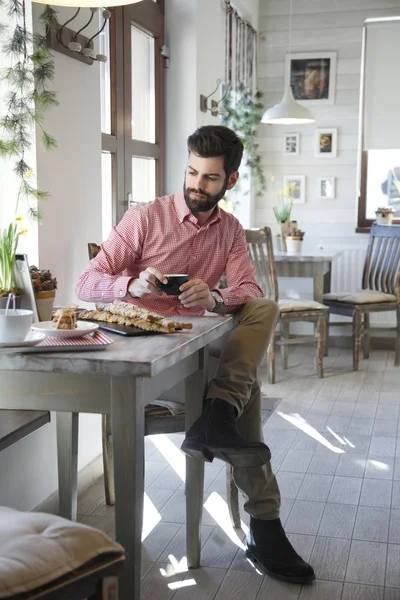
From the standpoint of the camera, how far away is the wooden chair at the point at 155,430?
2301 mm

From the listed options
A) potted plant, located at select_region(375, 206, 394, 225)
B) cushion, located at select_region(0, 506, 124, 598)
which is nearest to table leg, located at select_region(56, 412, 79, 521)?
cushion, located at select_region(0, 506, 124, 598)

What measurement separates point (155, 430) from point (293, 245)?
10.5 ft

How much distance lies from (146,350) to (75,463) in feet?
A: 3.06

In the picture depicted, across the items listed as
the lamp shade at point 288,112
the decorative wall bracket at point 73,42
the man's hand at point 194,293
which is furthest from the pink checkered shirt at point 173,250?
the lamp shade at point 288,112

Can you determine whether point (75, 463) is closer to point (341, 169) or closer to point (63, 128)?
point (63, 128)

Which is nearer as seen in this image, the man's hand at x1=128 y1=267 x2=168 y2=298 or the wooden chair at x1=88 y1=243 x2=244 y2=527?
the man's hand at x1=128 y1=267 x2=168 y2=298

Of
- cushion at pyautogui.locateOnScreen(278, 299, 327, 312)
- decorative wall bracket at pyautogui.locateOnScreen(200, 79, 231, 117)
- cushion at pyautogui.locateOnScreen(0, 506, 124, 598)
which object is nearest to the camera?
cushion at pyautogui.locateOnScreen(0, 506, 124, 598)

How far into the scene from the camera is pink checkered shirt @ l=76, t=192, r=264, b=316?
243 centimetres

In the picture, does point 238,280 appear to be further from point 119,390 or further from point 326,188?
point 326,188

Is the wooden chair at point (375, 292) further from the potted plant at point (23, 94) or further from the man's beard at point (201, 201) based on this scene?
the potted plant at point (23, 94)

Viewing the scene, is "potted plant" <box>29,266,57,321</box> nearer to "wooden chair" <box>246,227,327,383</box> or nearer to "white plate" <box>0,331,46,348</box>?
"white plate" <box>0,331,46,348</box>

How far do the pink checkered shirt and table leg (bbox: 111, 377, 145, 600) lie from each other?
854mm

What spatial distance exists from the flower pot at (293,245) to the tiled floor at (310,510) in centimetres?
134

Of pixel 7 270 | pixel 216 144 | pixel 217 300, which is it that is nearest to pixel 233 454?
pixel 217 300
